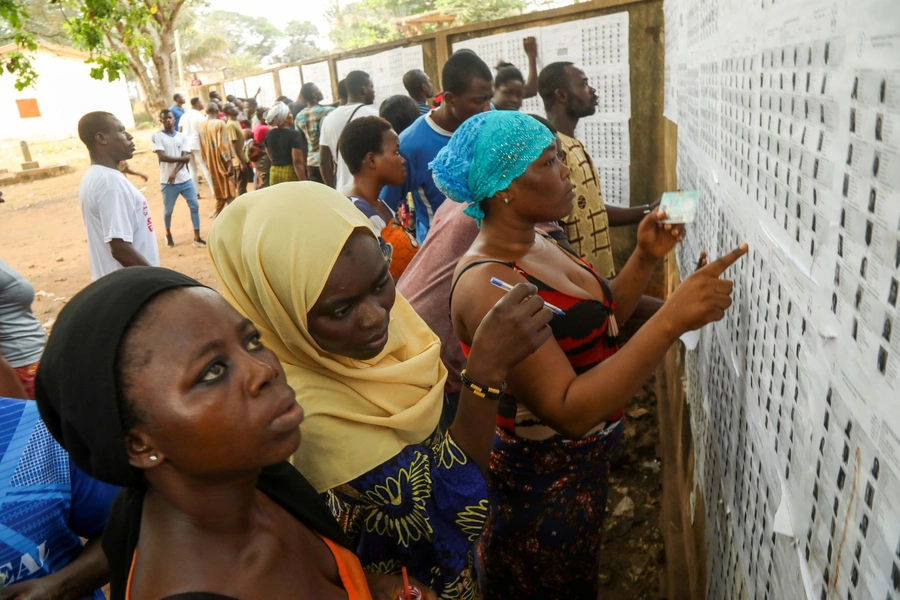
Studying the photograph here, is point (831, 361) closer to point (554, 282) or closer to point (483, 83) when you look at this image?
point (554, 282)

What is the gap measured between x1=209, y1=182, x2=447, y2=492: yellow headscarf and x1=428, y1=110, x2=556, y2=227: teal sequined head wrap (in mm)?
477

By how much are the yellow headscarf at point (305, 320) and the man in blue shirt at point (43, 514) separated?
17.3 inches

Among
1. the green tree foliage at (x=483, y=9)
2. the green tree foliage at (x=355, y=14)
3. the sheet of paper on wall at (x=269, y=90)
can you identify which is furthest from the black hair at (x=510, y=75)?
the green tree foliage at (x=355, y=14)

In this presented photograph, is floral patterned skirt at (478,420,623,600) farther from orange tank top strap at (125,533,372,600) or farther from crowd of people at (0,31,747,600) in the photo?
orange tank top strap at (125,533,372,600)

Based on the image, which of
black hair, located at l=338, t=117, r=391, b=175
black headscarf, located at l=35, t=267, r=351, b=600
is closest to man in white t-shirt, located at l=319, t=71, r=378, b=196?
black hair, located at l=338, t=117, r=391, b=175

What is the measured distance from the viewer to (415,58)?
630cm

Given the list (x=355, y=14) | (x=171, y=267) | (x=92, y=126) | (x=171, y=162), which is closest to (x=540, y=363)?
(x=92, y=126)

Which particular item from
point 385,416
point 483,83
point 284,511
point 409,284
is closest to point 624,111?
point 483,83

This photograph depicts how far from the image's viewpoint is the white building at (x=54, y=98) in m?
24.0

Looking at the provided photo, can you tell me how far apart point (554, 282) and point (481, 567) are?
0.96 m

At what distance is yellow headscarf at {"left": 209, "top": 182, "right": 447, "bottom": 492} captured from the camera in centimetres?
120

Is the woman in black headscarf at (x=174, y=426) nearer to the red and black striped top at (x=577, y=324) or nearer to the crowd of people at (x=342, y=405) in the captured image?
the crowd of people at (x=342, y=405)

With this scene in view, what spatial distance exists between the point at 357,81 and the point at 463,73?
2645 millimetres

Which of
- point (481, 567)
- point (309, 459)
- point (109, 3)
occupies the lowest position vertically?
point (481, 567)
